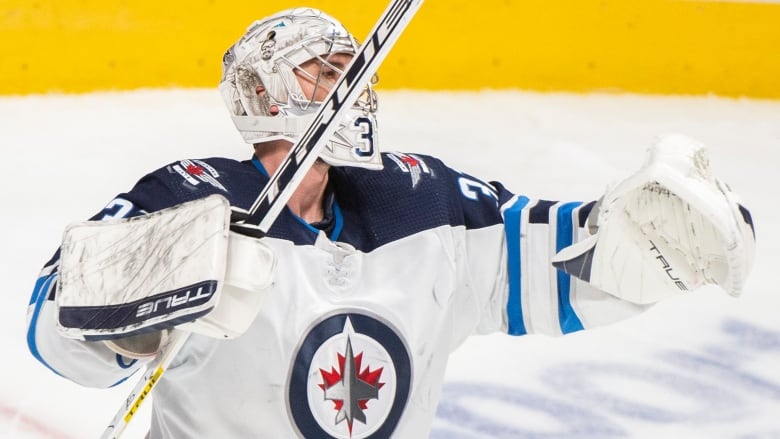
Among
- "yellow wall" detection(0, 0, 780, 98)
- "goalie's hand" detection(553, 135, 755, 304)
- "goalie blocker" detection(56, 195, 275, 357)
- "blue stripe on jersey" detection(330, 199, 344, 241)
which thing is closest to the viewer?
"goalie blocker" detection(56, 195, 275, 357)

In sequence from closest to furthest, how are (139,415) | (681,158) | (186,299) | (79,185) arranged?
1. (186,299)
2. (681,158)
3. (139,415)
4. (79,185)

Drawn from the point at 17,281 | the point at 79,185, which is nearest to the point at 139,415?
Result: the point at 17,281

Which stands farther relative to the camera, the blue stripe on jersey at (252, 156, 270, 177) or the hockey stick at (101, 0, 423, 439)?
the blue stripe on jersey at (252, 156, 270, 177)

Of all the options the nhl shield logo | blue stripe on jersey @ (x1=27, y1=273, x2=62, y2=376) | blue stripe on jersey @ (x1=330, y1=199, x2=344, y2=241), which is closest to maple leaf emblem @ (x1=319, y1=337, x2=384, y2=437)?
the nhl shield logo

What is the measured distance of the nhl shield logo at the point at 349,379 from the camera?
230 centimetres

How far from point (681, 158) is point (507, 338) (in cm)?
140

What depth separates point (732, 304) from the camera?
3.53 m

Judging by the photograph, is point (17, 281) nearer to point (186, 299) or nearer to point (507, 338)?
point (507, 338)

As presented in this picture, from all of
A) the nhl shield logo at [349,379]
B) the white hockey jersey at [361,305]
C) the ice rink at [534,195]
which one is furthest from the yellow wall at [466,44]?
the nhl shield logo at [349,379]

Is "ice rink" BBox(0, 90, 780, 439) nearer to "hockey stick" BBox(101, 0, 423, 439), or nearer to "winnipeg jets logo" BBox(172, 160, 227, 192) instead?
"winnipeg jets logo" BBox(172, 160, 227, 192)

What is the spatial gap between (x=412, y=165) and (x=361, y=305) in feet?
1.03

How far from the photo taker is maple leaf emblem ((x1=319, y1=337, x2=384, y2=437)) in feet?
7.61

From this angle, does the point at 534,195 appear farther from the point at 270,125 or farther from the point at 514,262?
the point at 270,125

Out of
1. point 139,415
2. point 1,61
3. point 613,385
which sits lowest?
point 139,415
